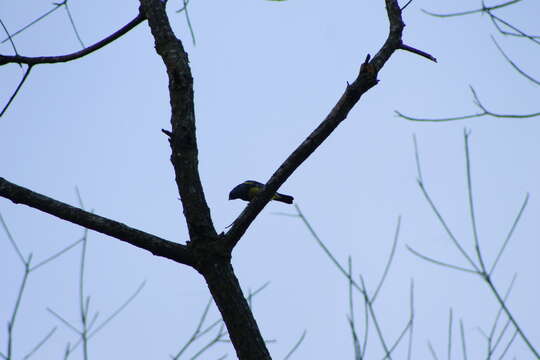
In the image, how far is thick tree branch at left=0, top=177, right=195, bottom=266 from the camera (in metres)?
2.56

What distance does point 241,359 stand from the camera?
8.25 ft

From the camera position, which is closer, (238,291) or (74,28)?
(238,291)

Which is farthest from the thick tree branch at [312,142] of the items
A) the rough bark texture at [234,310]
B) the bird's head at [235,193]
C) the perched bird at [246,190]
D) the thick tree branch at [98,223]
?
the bird's head at [235,193]

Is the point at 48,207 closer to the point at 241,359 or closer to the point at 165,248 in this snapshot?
the point at 165,248

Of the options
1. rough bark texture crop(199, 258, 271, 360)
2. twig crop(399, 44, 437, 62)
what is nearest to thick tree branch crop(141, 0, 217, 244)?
rough bark texture crop(199, 258, 271, 360)

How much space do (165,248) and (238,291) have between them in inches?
13.3

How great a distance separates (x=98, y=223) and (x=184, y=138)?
542mm

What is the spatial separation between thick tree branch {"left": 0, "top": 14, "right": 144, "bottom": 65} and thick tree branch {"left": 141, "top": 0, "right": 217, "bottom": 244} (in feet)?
0.85

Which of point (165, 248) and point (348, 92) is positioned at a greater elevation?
point (348, 92)

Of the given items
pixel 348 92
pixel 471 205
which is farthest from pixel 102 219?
pixel 471 205

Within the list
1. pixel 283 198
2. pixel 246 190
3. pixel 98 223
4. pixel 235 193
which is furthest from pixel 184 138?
pixel 283 198

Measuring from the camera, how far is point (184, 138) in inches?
113

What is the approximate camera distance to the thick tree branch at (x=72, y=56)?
3186 millimetres

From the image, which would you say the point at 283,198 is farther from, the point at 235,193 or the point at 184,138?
the point at 184,138
